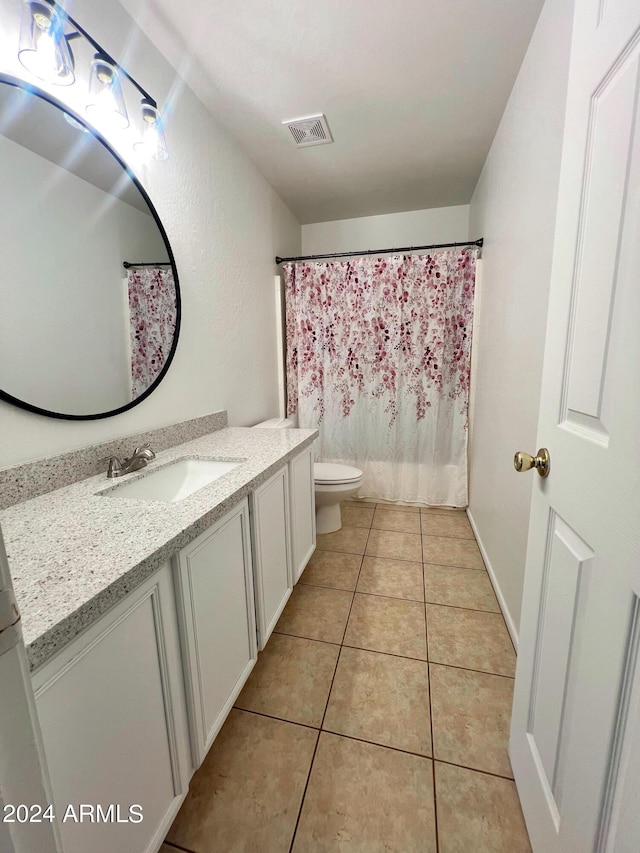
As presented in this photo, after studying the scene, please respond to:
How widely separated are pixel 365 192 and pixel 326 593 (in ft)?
8.83

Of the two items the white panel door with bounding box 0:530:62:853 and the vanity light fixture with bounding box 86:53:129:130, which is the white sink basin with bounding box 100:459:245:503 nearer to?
the white panel door with bounding box 0:530:62:853

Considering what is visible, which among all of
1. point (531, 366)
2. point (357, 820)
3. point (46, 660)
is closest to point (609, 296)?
point (531, 366)

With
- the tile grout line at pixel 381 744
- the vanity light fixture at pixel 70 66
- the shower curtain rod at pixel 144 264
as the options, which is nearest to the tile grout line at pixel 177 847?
the tile grout line at pixel 381 744

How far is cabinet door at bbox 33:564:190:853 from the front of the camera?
1.77ft

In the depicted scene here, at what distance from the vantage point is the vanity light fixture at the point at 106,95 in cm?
Answer: 108

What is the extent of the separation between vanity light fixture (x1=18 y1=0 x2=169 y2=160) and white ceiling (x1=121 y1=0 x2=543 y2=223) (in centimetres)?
37

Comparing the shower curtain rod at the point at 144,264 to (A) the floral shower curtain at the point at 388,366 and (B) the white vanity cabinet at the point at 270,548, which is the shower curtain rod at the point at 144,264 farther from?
(A) the floral shower curtain at the point at 388,366

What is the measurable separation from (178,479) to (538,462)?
1.17 metres

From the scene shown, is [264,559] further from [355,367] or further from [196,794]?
[355,367]

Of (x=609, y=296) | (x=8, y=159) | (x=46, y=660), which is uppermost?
(x=8, y=159)

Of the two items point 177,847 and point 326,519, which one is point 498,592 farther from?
point 177,847

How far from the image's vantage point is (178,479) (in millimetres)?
1342

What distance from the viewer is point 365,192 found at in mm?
2574

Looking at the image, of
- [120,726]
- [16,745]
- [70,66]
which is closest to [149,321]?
[70,66]
